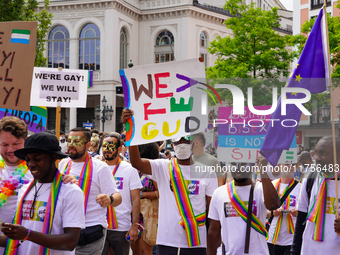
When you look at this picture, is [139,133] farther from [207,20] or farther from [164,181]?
[207,20]

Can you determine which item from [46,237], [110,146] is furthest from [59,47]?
[46,237]

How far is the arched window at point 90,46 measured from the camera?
3997cm

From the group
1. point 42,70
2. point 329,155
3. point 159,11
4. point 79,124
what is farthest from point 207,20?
point 329,155

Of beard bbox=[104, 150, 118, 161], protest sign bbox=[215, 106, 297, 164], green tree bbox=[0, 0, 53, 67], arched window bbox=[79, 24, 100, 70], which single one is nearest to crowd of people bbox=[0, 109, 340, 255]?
beard bbox=[104, 150, 118, 161]

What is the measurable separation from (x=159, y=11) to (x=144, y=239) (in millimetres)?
37626

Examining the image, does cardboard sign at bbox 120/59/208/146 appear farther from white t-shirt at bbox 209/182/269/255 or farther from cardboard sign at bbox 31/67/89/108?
cardboard sign at bbox 31/67/89/108

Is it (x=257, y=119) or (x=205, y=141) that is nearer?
(x=257, y=119)

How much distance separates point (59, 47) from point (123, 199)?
36623mm

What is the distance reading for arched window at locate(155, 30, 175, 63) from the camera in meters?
42.0

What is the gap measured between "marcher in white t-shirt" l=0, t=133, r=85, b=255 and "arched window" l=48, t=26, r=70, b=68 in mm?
38523

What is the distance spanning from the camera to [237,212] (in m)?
4.30

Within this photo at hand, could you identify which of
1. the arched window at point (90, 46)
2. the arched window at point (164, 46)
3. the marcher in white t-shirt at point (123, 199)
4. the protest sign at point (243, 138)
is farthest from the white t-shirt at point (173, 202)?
the arched window at point (164, 46)

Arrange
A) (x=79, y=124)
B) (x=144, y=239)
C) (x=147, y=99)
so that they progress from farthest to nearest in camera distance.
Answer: (x=79, y=124) → (x=144, y=239) → (x=147, y=99)

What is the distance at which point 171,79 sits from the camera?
199 inches
